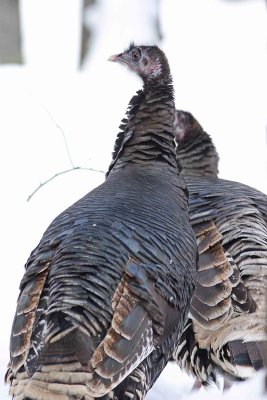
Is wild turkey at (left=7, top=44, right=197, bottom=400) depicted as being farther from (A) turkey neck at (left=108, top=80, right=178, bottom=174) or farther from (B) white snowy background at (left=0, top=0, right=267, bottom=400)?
(B) white snowy background at (left=0, top=0, right=267, bottom=400)

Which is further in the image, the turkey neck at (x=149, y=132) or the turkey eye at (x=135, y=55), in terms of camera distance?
the turkey eye at (x=135, y=55)

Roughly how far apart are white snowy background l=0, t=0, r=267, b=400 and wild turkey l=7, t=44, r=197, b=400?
100 cm

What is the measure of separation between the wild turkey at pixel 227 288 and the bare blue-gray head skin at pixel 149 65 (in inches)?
31.4

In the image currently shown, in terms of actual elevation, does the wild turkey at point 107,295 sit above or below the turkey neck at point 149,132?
below

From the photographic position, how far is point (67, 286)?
4449mm

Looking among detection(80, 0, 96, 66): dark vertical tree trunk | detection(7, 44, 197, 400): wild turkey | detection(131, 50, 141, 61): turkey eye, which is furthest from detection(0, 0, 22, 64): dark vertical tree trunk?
detection(7, 44, 197, 400): wild turkey

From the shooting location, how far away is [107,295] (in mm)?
4461

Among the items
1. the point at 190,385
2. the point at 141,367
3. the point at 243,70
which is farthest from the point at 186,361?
the point at 243,70

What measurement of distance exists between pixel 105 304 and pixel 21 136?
493 centimetres

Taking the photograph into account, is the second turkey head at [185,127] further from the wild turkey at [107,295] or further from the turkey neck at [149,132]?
the wild turkey at [107,295]

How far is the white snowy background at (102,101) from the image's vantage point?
779 centimetres

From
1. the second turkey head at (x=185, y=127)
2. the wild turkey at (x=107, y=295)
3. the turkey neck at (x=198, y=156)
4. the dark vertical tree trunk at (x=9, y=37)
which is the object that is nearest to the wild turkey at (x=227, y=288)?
the wild turkey at (x=107, y=295)

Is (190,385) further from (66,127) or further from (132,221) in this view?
(66,127)

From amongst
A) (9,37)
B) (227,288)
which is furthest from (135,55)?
(9,37)
